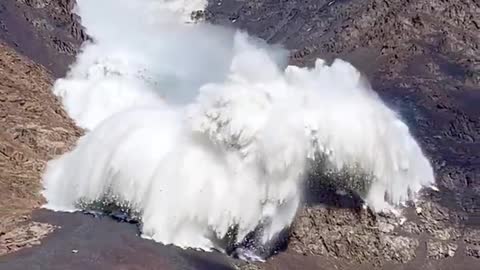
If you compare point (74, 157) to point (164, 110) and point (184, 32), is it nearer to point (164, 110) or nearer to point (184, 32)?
point (164, 110)

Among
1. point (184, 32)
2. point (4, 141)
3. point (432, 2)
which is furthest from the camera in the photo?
point (184, 32)

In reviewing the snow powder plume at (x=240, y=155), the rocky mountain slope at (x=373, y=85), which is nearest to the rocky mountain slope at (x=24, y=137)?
the rocky mountain slope at (x=373, y=85)

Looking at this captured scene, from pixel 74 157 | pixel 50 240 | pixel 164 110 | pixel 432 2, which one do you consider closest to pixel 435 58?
pixel 432 2

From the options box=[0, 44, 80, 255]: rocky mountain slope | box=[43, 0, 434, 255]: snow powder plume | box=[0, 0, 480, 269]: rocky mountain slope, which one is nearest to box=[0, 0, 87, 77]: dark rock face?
box=[0, 0, 480, 269]: rocky mountain slope

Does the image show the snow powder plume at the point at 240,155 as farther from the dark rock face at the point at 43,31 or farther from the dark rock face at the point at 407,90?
the dark rock face at the point at 43,31

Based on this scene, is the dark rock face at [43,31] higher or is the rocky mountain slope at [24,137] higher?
the dark rock face at [43,31]

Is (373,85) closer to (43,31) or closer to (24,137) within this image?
(24,137)
